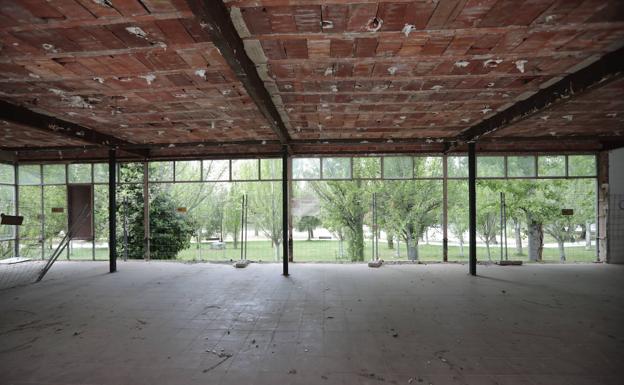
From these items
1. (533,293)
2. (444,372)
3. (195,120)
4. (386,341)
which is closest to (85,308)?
(195,120)

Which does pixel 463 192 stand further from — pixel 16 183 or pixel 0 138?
pixel 16 183

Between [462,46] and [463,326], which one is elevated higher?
[462,46]

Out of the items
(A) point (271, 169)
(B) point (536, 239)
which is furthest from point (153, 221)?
(B) point (536, 239)

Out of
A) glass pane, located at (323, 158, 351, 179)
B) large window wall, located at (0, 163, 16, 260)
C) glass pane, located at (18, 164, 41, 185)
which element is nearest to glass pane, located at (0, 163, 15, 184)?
large window wall, located at (0, 163, 16, 260)

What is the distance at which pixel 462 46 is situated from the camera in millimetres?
3354

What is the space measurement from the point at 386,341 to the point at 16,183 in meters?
12.4

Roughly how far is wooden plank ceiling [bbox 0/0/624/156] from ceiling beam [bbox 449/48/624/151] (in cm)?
13

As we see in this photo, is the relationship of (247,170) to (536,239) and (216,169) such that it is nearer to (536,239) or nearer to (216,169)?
(216,169)

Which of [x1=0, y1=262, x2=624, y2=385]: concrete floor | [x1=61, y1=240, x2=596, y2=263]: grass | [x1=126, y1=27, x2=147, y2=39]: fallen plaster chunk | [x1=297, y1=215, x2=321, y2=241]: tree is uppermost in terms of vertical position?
[x1=126, y1=27, x2=147, y2=39]: fallen plaster chunk

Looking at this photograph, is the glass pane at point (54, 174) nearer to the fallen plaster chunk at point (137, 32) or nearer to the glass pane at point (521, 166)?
the fallen plaster chunk at point (137, 32)

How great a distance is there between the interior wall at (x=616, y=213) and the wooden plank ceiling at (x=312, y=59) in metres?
3.45

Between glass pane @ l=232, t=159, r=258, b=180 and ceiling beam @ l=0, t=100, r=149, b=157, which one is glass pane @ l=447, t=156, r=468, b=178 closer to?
ceiling beam @ l=0, t=100, r=149, b=157

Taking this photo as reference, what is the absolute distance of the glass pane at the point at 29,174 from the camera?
33.6 feet

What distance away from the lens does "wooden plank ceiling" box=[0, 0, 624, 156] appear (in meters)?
2.73
